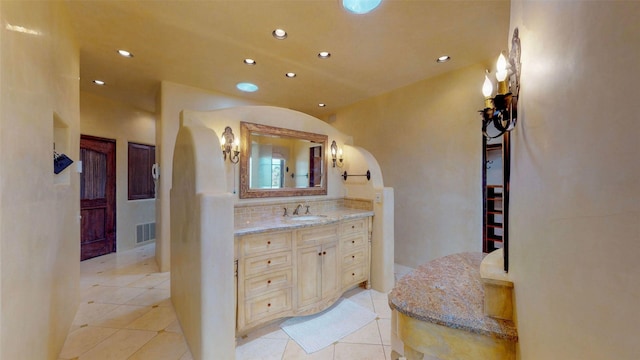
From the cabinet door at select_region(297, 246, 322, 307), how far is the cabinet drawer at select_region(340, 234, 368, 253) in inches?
14.4

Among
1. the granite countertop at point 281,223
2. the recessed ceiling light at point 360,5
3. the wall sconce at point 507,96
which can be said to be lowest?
the granite countertop at point 281,223

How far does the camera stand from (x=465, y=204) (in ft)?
10.4

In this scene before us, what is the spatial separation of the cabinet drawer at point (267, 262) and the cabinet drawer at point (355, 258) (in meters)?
0.76

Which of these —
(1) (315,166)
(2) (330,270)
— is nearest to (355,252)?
(2) (330,270)

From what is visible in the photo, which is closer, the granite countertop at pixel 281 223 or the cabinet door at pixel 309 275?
the granite countertop at pixel 281 223

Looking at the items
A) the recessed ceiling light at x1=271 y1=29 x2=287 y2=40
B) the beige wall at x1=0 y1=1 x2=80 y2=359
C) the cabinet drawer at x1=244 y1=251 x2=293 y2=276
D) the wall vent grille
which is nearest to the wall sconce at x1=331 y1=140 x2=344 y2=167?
the recessed ceiling light at x1=271 y1=29 x2=287 y2=40

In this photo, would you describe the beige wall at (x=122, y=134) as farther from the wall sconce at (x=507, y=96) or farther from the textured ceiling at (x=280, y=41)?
the wall sconce at (x=507, y=96)

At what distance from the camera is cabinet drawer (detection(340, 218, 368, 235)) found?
2780 millimetres

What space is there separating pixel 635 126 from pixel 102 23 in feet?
11.2

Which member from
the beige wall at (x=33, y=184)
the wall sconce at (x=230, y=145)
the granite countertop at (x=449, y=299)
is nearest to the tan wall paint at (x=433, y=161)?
the granite countertop at (x=449, y=299)

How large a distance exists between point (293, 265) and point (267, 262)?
0.89ft

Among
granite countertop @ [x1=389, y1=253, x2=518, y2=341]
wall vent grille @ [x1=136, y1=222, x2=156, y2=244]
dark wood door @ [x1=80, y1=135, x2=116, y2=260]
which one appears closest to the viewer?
granite countertop @ [x1=389, y1=253, x2=518, y2=341]

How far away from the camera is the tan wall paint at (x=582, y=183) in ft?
1.14

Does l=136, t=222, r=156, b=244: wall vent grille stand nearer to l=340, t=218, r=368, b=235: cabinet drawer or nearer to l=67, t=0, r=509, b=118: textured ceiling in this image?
l=67, t=0, r=509, b=118: textured ceiling
